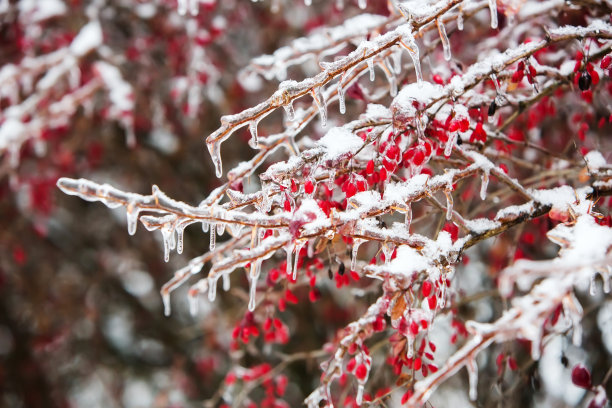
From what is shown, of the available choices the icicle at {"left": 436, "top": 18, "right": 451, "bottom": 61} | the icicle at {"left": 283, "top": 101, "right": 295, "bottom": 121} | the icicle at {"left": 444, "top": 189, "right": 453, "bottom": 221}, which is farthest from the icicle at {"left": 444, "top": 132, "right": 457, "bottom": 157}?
the icicle at {"left": 283, "top": 101, "right": 295, "bottom": 121}

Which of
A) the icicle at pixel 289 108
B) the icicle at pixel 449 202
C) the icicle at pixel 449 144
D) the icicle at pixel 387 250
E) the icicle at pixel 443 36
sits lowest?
the icicle at pixel 387 250

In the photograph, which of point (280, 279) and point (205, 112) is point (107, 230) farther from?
point (280, 279)

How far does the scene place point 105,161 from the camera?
5.10m

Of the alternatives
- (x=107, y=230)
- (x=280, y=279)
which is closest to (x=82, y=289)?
(x=107, y=230)

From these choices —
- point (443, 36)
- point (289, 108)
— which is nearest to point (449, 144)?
point (443, 36)

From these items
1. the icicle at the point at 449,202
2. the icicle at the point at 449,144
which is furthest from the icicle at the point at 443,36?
the icicle at the point at 449,202

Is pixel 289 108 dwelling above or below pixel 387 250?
above

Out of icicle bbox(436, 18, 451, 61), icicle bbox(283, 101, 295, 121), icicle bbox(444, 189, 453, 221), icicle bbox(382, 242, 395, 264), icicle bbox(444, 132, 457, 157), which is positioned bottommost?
icicle bbox(382, 242, 395, 264)

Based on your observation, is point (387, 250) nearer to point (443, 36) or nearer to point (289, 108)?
point (289, 108)

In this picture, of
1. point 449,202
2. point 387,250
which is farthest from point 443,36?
point 387,250

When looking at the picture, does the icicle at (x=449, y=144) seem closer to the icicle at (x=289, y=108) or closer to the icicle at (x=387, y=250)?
the icicle at (x=387, y=250)

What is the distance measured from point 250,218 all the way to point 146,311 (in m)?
4.22

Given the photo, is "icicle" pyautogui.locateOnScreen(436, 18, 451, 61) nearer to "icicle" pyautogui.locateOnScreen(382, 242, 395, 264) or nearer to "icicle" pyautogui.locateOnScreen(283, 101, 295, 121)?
"icicle" pyautogui.locateOnScreen(283, 101, 295, 121)

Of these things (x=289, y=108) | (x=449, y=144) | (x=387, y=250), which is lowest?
(x=387, y=250)
